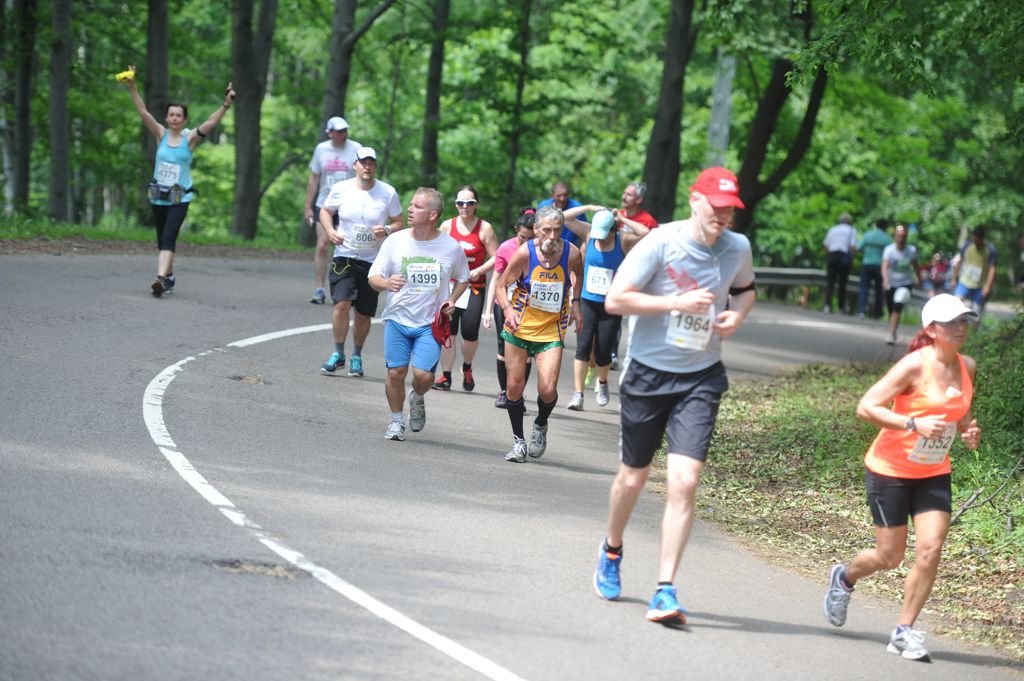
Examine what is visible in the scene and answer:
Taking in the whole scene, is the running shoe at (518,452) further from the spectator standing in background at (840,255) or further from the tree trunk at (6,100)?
the spectator standing in background at (840,255)

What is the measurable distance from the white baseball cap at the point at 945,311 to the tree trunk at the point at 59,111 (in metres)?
22.1

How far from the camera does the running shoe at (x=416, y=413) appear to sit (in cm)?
1125

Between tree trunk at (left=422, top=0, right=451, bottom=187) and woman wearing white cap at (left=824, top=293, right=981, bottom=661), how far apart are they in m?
24.8

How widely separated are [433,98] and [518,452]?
23.5 metres

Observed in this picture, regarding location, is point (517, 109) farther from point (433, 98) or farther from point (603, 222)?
point (603, 222)

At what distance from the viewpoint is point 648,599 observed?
740cm

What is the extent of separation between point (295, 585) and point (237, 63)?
79.4 ft

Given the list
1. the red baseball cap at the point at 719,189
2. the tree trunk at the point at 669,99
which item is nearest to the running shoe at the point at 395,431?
the red baseball cap at the point at 719,189

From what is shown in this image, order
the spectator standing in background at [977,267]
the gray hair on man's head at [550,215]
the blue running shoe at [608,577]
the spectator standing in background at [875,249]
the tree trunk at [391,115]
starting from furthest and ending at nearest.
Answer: the tree trunk at [391,115] → the spectator standing in background at [875,249] → the spectator standing in background at [977,267] → the gray hair on man's head at [550,215] → the blue running shoe at [608,577]

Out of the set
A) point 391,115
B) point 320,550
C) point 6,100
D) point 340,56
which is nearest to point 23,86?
point 6,100

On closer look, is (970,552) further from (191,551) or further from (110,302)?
(110,302)

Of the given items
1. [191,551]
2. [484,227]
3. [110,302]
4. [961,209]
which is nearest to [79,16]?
[110,302]

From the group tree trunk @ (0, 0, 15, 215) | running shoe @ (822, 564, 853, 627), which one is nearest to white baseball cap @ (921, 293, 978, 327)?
running shoe @ (822, 564, 853, 627)

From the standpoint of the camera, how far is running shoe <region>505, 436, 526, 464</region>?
10938mm
